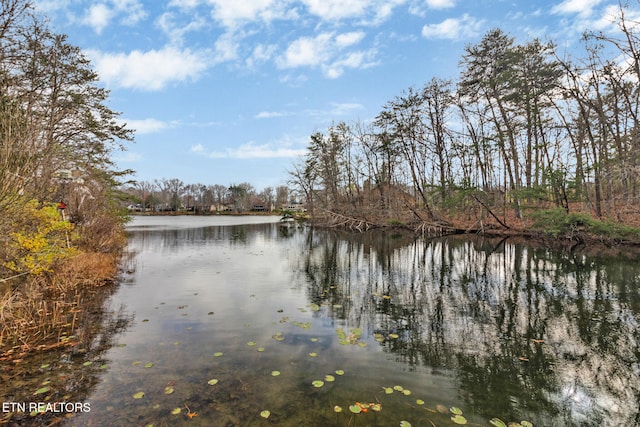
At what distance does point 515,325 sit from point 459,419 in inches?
160

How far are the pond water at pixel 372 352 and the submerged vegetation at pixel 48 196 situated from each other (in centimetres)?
130

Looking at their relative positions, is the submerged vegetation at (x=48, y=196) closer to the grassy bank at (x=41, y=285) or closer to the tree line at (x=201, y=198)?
the grassy bank at (x=41, y=285)

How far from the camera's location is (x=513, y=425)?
331 cm

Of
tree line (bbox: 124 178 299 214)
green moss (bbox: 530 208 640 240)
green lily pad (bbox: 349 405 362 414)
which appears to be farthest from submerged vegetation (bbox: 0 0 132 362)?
tree line (bbox: 124 178 299 214)

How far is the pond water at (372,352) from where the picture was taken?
11.7 feet

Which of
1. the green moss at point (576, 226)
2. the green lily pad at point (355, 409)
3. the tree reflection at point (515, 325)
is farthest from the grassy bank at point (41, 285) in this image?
the green moss at point (576, 226)

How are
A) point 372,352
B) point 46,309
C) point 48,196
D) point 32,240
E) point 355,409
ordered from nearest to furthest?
1. point 355,409
2. point 372,352
3. point 32,240
4. point 46,309
5. point 48,196

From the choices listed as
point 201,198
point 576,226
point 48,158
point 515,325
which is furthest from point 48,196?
point 201,198

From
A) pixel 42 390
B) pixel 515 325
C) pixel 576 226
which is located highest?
pixel 576 226

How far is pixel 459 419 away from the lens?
11.2ft

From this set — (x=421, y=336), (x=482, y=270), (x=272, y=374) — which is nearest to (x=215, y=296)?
(x=272, y=374)

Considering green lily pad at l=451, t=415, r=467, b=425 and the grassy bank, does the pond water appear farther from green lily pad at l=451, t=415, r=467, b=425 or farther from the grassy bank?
the grassy bank

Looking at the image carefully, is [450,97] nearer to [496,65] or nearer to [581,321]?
[496,65]

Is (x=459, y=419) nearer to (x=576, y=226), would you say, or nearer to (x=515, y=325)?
(x=515, y=325)
